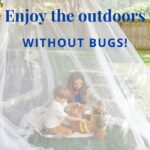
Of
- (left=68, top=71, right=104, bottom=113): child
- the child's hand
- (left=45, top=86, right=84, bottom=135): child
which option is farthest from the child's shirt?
the child's hand

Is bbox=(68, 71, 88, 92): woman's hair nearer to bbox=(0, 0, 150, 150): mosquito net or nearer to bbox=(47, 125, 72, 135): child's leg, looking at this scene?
bbox=(0, 0, 150, 150): mosquito net

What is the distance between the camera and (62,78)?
2756 millimetres

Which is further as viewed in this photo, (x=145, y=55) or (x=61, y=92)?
(x=145, y=55)

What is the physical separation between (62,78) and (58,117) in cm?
30

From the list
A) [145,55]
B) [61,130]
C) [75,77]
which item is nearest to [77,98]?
[75,77]

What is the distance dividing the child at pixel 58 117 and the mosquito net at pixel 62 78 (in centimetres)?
5

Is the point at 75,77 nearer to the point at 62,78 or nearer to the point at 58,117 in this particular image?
the point at 62,78

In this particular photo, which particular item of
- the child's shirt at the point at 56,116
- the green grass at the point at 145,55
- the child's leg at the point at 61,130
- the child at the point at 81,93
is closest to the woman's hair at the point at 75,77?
the child at the point at 81,93

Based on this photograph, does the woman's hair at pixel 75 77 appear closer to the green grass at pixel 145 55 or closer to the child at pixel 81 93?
the child at pixel 81 93

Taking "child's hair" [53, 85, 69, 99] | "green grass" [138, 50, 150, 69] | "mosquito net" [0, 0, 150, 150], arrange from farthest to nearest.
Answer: "green grass" [138, 50, 150, 69] < "child's hair" [53, 85, 69, 99] < "mosquito net" [0, 0, 150, 150]

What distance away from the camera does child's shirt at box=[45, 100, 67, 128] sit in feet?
8.92

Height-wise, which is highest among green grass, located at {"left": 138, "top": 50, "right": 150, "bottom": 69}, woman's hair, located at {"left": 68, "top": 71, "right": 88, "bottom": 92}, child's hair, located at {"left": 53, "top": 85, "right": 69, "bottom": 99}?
woman's hair, located at {"left": 68, "top": 71, "right": 88, "bottom": 92}

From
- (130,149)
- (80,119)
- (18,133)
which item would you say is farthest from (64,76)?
(130,149)

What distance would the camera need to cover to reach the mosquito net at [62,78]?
2621 millimetres
